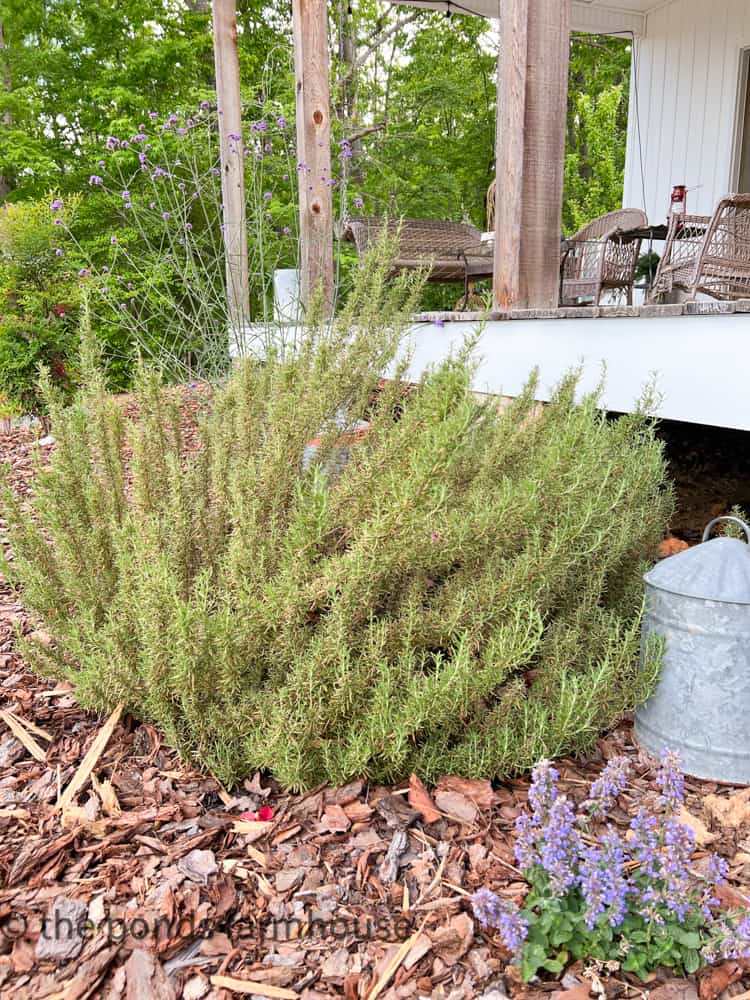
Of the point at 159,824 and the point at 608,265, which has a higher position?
the point at 608,265

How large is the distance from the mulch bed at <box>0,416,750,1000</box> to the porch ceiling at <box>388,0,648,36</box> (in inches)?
313

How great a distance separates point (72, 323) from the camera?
6.91 meters

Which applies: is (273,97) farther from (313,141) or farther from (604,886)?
(604,886)

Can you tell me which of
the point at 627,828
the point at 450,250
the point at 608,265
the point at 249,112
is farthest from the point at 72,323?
the point at 627,828

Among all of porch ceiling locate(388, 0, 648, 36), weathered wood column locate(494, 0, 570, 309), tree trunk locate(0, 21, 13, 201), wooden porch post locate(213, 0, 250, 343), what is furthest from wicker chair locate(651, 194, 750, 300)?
tree trunk locate(0, 21, 13, 201)

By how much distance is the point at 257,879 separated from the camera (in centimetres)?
159

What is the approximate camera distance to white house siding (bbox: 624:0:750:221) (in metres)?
7.29

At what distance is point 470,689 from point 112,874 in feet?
2.76

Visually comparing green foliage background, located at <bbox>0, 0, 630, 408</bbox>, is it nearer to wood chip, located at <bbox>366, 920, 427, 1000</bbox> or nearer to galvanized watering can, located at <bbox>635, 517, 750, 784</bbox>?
galvanized watering can, located at <bbox>635, 517, 750, 784</bbox>

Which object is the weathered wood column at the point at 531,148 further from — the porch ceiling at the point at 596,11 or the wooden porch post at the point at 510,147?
the porch ceiling at the point at 596,11

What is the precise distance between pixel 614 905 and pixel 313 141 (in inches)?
185

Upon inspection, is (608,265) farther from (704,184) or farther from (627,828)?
(627,828)

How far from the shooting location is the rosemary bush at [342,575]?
165 cm

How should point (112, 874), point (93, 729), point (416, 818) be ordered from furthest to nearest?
1. point (93, 729)
2. point (416, 818)
3. point (112, 874)
